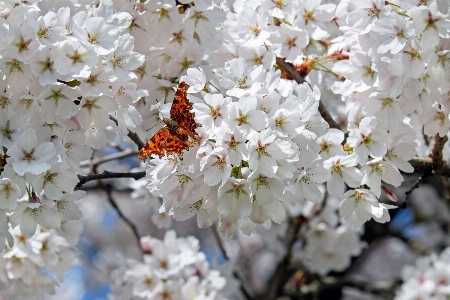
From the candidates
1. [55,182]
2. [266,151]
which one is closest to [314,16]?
[266,151]

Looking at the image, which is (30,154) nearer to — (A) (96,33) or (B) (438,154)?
(A) (96,33)

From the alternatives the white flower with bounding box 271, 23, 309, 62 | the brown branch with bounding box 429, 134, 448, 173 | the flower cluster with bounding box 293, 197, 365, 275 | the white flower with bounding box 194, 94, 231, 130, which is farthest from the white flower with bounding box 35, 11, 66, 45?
the flower cluster with bounding box 293, 197, 365, 275

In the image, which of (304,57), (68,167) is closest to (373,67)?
(304,57)

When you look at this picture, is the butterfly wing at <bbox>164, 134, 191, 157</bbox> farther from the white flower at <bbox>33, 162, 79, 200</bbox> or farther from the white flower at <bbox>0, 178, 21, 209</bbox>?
the white flower at <bbox>0, 178, 21, 209</bbox>

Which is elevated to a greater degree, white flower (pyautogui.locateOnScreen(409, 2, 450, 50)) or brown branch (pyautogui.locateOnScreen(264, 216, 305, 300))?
white flower (pyautogui.locateOnScreen(409, 2, 450, 50))

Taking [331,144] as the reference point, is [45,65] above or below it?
above

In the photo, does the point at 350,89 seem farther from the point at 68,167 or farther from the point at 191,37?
the point at 68,167
